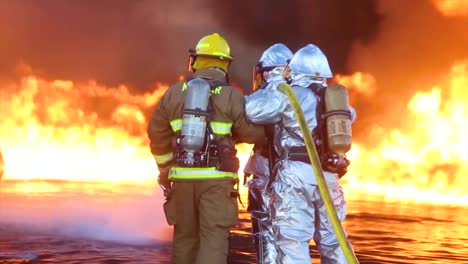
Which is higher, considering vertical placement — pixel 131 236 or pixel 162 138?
pixel 162 138

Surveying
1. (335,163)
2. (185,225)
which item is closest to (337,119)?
(335,163)

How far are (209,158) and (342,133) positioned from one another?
123cm

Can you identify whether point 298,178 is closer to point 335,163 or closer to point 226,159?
point 335,163

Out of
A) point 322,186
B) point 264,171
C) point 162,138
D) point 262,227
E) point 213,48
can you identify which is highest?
point 213,48

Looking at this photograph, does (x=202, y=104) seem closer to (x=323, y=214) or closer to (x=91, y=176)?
(x=323, y=214)

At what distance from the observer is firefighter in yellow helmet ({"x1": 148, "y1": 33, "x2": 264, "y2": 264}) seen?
6.01 metres

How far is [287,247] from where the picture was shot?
19.5 feet

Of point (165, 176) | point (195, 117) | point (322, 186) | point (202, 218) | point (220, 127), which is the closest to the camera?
point (322, 186)

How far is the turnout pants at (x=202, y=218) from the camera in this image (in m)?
6.01

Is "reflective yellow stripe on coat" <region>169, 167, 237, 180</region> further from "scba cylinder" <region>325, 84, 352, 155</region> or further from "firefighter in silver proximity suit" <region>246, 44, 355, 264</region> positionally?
"scba cylinder" <region>325, 84, 352, 155</region>

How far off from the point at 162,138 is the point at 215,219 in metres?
1.02

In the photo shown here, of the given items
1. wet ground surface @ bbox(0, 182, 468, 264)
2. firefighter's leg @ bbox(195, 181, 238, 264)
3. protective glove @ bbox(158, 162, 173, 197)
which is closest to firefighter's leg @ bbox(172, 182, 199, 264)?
firefighter's leg @ bbox(195, 181, 238, 264)

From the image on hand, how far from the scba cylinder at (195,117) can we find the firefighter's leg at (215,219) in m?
0.40

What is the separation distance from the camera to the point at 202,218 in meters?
6.07
